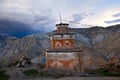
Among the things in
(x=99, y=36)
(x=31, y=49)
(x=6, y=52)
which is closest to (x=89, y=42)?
(x=99, y=36)

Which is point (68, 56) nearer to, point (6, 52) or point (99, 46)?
point (99, 46)

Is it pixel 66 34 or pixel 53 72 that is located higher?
pixel 66 34

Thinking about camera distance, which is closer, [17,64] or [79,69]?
[79,69]

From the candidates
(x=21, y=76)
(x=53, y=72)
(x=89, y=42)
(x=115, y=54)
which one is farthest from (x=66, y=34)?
(x=89, y=42)

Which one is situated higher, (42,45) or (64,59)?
(42,45)

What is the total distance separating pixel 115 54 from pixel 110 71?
99249mm

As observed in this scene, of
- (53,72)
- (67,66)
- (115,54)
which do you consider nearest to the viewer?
(53,72)

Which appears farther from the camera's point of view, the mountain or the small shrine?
the mountain

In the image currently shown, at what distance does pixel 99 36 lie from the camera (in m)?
196

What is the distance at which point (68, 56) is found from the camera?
1687 inches

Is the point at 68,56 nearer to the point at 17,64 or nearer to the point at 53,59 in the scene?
the point at 53,59

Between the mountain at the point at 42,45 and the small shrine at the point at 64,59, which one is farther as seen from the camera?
the mountain at the point at 42,45

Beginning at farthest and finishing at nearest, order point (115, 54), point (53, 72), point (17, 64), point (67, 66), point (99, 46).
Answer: point (99, 46) → point (115, 54) → point (17, 64) → point (67, 66) → point (53, 72)

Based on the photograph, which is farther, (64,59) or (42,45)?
(42,45)
